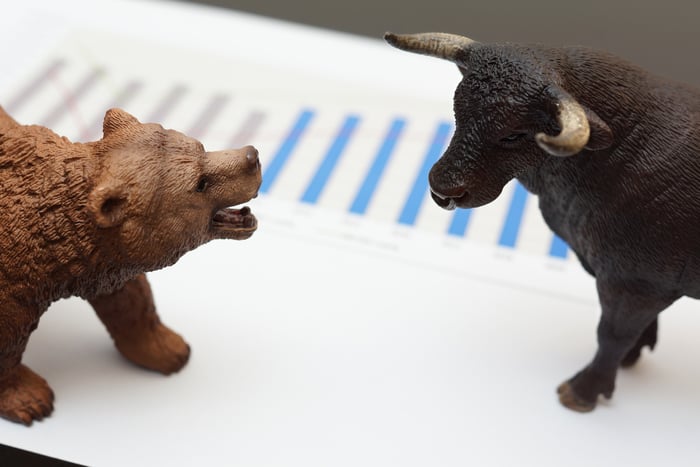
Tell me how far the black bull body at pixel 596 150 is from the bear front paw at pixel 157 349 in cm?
66

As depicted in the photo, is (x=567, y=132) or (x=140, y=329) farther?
(x=140, y=329)

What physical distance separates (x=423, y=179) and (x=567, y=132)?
116 centimetres

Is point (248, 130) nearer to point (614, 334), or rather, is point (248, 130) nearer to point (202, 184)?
point (202, 184)

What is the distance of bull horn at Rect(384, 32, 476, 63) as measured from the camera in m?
1.56

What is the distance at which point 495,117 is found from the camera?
1.47 metres

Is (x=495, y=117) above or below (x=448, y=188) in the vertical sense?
above

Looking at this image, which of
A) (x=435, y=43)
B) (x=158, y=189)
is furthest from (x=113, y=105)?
(x=435, y=43)

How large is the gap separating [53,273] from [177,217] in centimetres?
23

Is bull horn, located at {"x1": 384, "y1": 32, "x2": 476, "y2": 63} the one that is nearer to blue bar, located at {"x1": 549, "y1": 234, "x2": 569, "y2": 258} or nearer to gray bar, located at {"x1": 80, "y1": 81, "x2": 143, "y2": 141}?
blue bar, located at {"x1": 549, "y1": 234, "x2": 569, "y2": 258}

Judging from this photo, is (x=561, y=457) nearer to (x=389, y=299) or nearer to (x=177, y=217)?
(x=389, y=299)

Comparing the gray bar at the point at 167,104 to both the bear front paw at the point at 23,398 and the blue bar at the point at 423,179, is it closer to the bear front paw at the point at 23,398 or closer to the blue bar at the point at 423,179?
the blue bar at the point at 423,179

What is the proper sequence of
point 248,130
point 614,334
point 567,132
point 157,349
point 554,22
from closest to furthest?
point 567,132, point 614,334, point 157,349, point 248,130, point 554,22

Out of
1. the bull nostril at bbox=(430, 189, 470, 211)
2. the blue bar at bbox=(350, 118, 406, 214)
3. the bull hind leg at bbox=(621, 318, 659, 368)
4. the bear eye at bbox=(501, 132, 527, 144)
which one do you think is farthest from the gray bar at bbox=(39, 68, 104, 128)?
the bull hind leg at bbox=(621, 318, 659, 368)

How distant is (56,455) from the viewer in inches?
68.0
